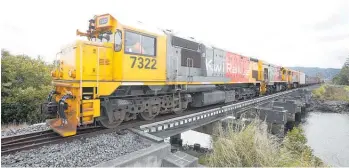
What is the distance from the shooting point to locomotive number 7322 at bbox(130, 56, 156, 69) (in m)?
5.82

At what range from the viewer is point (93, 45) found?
Result: 5.30 metres

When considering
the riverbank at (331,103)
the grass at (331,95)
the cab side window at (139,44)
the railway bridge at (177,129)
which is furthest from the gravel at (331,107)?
the cab side window at (139,44)

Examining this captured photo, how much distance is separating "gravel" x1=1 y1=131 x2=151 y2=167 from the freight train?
0.59 metres

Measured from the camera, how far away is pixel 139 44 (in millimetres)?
5949

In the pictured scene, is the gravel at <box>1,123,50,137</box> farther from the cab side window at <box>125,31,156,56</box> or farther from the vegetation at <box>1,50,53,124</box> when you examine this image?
the vegetation at <box>1,50,53,124</box>

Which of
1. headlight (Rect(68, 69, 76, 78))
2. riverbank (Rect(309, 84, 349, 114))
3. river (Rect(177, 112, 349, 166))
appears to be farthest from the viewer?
riverbank (Rect(309, 84, 349, 114))

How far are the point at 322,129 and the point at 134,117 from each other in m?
21.3

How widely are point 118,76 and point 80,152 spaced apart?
216cm

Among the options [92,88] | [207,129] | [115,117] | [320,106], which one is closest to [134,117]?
[115,117]

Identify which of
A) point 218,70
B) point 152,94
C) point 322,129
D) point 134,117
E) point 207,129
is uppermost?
point 218,70

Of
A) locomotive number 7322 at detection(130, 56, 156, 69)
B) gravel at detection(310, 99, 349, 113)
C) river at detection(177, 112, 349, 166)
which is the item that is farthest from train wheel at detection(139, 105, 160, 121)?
gravel at detection(310, 99, 349, 113)

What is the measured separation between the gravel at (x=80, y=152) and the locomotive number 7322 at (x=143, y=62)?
6.58ft

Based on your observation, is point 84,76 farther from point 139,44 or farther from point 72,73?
point 139,44

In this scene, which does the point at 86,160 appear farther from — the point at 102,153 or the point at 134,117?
the point at 134,117
